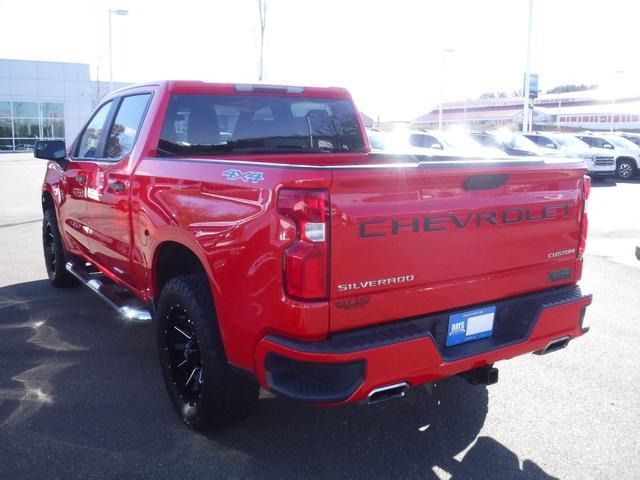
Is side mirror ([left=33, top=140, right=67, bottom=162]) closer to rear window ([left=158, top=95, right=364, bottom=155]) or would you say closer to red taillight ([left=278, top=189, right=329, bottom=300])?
rear window ([left=158, top=95, right=364, bottom=155])

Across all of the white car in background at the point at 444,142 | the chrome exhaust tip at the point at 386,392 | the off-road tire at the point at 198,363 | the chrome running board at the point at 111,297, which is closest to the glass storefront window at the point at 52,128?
the white car in background at the point at 444,142

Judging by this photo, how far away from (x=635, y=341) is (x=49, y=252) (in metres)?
5.79

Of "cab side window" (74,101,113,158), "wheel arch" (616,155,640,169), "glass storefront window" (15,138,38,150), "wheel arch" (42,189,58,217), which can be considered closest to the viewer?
"cab side window" (74,101,113,158)

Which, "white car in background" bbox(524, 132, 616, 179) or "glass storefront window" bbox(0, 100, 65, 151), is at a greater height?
"glass storefront window" bbox(0, 100, 65, 151)

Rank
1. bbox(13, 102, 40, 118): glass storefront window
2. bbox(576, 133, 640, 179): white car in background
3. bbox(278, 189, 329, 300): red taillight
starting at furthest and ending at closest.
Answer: bbox(13, 102, 40, 118): glass storefront window < bbox(576, 133, 640, 179): white car in background < bbox(278, 189, 329, 300): red taillight

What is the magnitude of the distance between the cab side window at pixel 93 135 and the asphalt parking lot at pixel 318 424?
59.7 inches

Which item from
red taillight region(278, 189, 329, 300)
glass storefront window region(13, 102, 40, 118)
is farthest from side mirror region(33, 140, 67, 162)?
glass storefront window region(13, 102, 40, 118)

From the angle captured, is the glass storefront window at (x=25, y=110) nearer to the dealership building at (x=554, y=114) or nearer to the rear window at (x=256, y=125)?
the dealership building at (x=554, y=114)

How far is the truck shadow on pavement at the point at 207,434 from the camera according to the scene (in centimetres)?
309

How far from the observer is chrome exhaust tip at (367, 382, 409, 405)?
2.73 m

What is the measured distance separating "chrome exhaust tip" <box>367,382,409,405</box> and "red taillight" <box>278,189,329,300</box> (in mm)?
514

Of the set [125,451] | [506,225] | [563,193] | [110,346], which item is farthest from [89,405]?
[563,193]

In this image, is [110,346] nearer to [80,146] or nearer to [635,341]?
[80,146]

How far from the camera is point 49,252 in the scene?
6.76m
